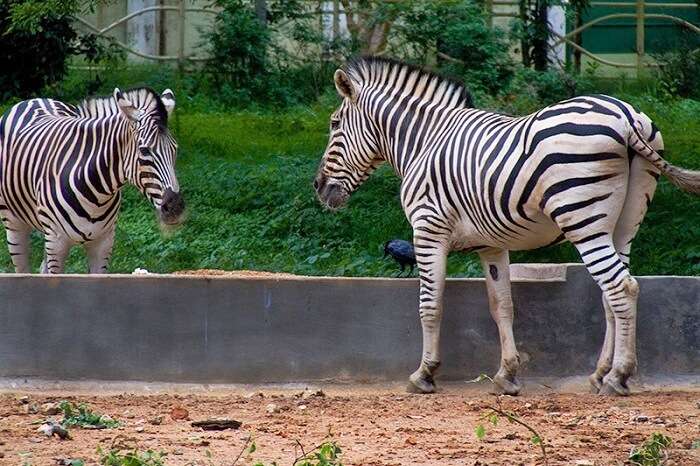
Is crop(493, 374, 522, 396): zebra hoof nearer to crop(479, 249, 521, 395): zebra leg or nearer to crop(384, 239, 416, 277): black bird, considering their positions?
crop(479, 249, 521, 395): zebra leg

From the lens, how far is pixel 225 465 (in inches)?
223

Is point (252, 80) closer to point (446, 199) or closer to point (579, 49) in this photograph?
point (579, 49)

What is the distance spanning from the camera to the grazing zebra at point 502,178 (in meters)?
7.43

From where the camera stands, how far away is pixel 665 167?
24.5 feet

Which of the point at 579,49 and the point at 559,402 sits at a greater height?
the point at 579,49

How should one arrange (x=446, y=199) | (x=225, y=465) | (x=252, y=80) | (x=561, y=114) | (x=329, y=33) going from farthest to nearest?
(x=329, y=33), (x=252, y=80), (x=446, y=199), (x=561, y=114), (x=225, y=465)

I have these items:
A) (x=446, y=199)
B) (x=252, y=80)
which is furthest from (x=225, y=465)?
(x=252, y=80)

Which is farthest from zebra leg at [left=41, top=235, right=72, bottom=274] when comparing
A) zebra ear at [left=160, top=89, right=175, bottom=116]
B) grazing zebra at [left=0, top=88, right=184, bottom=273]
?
zebra ear at [left=160, top=89, right=175, bottom=116]

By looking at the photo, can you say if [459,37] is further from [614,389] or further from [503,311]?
[614,389]

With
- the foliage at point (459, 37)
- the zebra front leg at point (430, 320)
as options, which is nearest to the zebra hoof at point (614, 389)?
the zebra front leg at point (430, 320)

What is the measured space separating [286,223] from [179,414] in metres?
5.92

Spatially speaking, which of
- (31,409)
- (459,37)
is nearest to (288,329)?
(31,409)

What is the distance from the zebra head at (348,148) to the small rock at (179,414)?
8.09 feet

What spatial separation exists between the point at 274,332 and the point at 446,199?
4.53 feet
